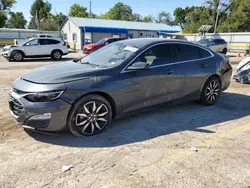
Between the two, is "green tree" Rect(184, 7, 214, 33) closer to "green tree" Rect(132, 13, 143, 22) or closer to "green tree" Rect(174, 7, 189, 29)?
"green tree" Rect(174, 7, 189, 29)

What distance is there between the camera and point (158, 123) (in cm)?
457

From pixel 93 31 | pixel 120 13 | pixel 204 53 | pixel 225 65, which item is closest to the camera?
pixel 204 53

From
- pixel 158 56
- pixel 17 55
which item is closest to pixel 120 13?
pixel 17 55

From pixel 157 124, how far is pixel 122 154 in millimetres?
1305

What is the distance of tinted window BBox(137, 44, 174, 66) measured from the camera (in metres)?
4.49

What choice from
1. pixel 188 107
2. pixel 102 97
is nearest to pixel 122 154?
pixel 102 97

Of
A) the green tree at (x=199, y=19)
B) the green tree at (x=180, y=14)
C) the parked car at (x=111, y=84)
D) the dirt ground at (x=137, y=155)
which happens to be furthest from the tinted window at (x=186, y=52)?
the green tree at (x=180, y=14)

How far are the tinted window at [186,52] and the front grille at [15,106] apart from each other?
3140mm

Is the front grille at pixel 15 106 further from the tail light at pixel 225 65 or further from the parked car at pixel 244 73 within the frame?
the parked car at pixel 244 73

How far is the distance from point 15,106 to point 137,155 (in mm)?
1997

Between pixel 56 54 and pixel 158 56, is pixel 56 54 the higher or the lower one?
the lower one

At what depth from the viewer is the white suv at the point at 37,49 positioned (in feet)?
51.9

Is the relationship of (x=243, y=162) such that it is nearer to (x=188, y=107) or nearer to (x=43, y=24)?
(x=188, y=107)

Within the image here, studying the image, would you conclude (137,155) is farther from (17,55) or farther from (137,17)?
(137,17)
